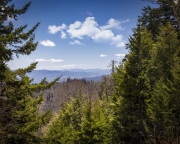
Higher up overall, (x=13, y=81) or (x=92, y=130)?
(x=13, y=81)

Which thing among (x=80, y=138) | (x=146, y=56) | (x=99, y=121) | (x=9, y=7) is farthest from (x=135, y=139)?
(x=9, y=7)

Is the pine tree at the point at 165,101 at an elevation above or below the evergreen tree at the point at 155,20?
below

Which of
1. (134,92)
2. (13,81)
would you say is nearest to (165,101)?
(134,92)

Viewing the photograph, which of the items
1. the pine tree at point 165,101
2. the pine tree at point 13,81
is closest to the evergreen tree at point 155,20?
the pine tree at point 165,101

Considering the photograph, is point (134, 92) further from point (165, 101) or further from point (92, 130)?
point (92, 130)

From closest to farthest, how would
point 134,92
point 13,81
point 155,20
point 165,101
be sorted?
point 13,81 < point 165,101 < point 134,92 < point 155,20

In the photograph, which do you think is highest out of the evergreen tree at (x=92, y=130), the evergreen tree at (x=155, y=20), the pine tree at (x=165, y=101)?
the evergreen tree at (x=155, y=20)

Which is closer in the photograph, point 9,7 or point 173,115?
point 9,7

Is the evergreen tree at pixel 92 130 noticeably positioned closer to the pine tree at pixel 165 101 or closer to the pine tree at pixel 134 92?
the pine tree at pixel 134 92

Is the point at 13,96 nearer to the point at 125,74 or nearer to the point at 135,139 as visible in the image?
the point at 125,74

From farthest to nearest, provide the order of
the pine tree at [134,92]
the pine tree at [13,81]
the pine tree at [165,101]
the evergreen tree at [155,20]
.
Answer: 1. the evergreen tree at [155,20]
2. the pine tree at [134,92]
3. the pine tree at [165,101]
4. the pine tree at [13,81]

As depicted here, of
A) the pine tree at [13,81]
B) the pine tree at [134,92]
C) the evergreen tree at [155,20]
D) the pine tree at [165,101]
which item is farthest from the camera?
the evergreen tree at [155,20]

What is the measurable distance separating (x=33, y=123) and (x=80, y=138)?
21.4 feet

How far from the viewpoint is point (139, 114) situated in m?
14.6
